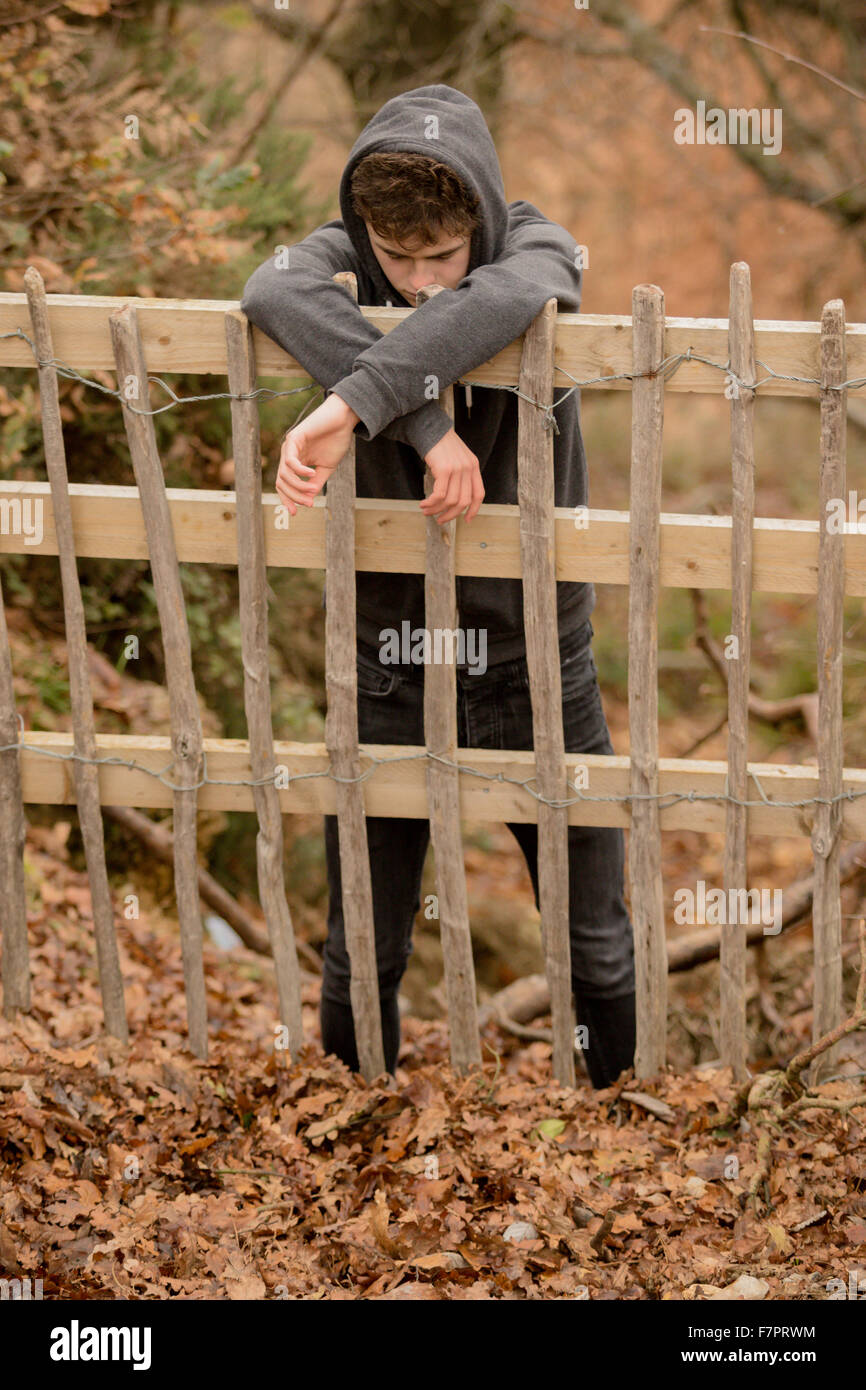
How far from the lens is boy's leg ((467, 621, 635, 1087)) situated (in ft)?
8.41

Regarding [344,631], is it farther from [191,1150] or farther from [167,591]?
[191,1150]

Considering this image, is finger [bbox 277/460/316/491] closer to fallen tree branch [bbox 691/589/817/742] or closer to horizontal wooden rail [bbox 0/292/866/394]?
horizontal wooden rail [bbox 0/292/866/394]

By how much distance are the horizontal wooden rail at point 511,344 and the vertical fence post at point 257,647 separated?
5 centimetres

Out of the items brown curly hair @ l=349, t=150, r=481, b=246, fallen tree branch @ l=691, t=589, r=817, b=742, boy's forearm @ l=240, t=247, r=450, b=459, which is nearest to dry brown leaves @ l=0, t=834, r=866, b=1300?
boy's forearm @ l=240, t=247, r=450, b=459

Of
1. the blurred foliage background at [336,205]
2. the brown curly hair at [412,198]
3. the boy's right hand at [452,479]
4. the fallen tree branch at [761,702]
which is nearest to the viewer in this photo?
the brown curly hair at [412,198]

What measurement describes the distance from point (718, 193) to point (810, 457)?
2338 millimetres

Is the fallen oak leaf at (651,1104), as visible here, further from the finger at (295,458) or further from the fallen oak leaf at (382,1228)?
the finger at (295,458)

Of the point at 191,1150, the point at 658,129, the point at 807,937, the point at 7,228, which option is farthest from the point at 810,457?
the point at 191,1150

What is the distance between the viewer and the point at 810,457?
9227 mm

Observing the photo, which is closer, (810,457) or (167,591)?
(167,591)

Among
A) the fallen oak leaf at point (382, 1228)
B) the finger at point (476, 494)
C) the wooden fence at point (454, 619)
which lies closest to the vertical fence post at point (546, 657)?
the wooden fence at point (454, 619)

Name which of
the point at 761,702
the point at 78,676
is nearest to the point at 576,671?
the point at 78,676

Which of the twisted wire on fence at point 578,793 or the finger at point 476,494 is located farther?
the twisted wire on fence at point 578,793

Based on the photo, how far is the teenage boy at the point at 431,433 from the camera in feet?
6.86
